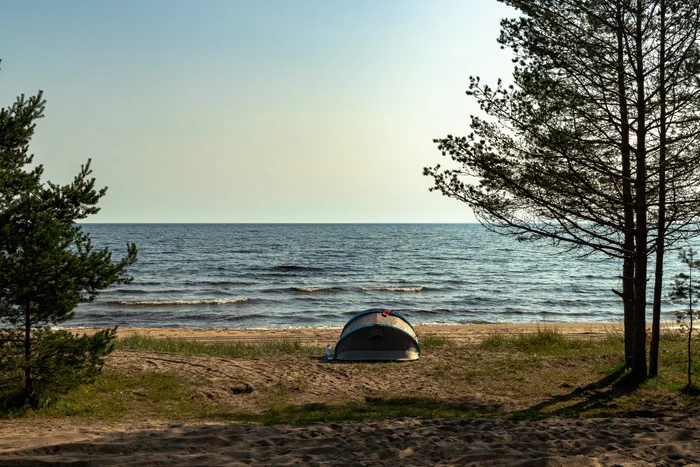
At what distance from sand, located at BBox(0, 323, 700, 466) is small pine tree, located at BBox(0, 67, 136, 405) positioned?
3.52 feet

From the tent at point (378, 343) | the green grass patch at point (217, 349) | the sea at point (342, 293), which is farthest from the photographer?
the sea at point (342, 293)

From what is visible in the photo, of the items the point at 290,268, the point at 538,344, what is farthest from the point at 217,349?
the point at 290,268

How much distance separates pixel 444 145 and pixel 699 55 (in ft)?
16.0

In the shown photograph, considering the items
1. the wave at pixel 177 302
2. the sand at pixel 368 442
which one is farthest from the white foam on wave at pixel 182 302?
the sand at pixel 368 442

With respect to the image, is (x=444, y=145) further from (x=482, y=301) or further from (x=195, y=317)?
(x=482, y=301)

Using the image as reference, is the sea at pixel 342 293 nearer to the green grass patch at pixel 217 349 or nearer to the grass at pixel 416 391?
the grass at pixel 416 391

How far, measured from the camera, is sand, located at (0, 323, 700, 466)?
642 centimetres

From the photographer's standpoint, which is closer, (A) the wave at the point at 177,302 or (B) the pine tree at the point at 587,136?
(B) the pine tree at the point at 587,136

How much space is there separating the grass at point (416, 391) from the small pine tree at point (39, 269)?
2.24 ft

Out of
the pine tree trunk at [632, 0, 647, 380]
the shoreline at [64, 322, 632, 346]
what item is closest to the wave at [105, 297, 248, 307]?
the shoreline at [64, 322, 632, 346]

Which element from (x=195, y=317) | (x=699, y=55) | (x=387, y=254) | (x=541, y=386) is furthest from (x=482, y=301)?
(x=387, y=254)

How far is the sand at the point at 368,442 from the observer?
6.42 meters

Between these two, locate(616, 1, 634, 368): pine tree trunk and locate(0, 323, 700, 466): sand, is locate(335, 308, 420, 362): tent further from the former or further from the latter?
locate(0, 323, 700, 466): sand

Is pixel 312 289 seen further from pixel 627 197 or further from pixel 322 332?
pixel 627 197
